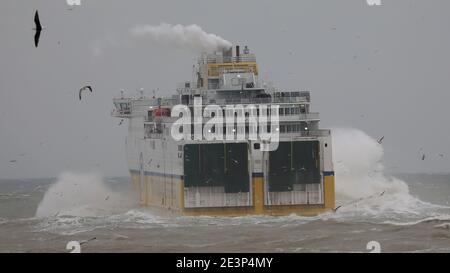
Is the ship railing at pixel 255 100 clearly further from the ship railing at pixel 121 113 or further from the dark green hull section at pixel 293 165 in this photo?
the ship railing at pixel 121 113

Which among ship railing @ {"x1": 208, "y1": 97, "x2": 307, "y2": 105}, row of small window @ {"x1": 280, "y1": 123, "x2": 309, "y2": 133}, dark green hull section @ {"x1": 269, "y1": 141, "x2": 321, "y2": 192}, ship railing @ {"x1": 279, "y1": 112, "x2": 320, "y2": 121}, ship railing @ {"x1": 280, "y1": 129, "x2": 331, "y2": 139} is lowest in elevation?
dark green hull section @ {"x1": 269, "y1": 141, "x2": 321, "y2": 192}

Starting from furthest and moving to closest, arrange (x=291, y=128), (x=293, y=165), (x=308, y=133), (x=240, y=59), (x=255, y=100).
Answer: (x=240, y=59) < (x=255, y=100) < (x=308, y=133) < (x=291, y=128) < (x=293, y=165)

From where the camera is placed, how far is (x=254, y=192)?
165 feet

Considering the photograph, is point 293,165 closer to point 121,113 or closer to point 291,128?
point 291,128

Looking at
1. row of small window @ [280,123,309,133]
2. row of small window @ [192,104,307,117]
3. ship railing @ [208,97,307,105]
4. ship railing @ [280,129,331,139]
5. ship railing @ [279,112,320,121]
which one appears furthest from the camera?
ship railing @ [208,97,307,105]

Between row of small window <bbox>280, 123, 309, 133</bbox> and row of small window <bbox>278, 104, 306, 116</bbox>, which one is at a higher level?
row of small window <bbox>278, 104, 306, 116</bbox>

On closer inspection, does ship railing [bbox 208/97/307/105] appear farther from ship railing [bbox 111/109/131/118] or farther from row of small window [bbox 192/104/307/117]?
ship railing [bbox 111/109/131/118]

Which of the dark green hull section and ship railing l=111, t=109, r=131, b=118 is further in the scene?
ship railing l=111, t=109, r=131, b=118

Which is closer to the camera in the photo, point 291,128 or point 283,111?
point 291,128

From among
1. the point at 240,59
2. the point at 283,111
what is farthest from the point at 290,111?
the point at 240,59

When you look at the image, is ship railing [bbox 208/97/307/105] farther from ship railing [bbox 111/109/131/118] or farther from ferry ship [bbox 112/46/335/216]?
ship railing [bbox 111/109/131/118]

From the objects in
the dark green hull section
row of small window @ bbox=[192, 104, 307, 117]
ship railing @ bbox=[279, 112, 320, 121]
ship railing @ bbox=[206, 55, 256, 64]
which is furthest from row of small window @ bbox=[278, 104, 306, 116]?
ship railing @ bbox=[206, 55, 256, 64]

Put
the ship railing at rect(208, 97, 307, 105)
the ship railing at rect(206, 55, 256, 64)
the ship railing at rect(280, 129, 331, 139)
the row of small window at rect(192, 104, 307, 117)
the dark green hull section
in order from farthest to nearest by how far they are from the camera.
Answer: the ship railing at rect(206, 55, 256, 64)
the ship railing at rect(208, 97, 307, 105)
the row of small window at rect(192, 104, 307, 117)
the ship railing at rect(280, 129, 331, 139)
the dark green hull section
